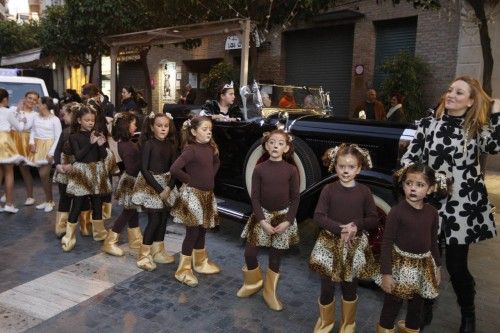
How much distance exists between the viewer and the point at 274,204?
320 centimetres

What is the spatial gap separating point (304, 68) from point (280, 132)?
10.6 metres

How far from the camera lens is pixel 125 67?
2048cm

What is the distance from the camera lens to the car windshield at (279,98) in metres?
5.04

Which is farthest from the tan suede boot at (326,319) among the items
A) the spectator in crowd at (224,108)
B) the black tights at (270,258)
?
the spectator in crowd at (224,108)

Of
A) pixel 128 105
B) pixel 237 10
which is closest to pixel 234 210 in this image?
pixel 128 105

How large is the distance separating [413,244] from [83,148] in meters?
3.27

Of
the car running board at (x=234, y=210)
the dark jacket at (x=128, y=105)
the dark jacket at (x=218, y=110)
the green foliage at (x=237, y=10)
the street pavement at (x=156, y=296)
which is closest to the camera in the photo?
the street pavement at (x=156, y=296)

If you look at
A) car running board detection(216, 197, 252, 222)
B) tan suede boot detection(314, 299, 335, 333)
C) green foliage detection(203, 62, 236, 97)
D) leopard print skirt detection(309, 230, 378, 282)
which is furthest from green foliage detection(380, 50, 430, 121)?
tan suede boot detection(314, 299, 335, 333)

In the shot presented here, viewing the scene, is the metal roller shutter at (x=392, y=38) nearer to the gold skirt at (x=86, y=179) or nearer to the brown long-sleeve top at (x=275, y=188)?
the gold skirt at (x=86, y=179)

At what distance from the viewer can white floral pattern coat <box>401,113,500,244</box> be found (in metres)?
2.68

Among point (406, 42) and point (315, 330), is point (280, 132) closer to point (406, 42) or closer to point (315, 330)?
point (315, 330)

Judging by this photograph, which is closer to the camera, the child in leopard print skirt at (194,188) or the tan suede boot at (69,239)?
the child in leopard print skirt at (194,188)

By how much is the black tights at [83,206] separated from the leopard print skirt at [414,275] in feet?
10.5

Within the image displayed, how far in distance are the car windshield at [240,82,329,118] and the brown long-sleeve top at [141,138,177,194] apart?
1398mm
